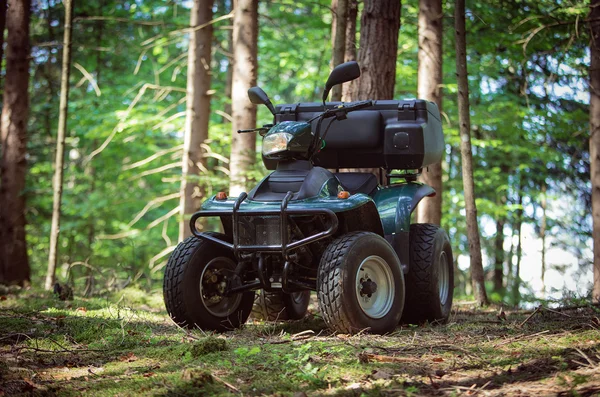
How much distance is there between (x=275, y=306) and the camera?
7.06 metres

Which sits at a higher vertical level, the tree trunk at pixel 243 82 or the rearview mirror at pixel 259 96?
the tree trunk at pixel 243 82

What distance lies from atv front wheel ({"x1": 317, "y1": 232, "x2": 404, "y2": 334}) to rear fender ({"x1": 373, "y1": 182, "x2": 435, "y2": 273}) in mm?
592

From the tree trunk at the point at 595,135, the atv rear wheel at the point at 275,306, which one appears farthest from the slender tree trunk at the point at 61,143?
the tree trunk at the point at 595,135

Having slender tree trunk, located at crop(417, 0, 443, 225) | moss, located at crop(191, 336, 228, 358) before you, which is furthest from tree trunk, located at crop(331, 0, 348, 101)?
moss, located at crop(191, 336, 228, 358)

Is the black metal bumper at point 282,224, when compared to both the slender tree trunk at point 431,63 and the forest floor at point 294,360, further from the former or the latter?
the slender tree trunk at point 431,63

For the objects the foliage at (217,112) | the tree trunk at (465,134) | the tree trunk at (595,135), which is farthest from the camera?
the foliage at (217,112)

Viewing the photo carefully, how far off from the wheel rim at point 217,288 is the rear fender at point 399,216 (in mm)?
1448

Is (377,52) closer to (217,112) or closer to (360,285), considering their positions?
(360,285)

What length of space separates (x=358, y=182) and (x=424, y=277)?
3.55 feet

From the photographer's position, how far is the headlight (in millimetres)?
5906

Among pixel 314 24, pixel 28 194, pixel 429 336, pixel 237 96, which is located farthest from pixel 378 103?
pixel 314 24

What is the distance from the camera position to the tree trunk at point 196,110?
13.1m

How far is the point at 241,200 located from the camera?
5.81 metres

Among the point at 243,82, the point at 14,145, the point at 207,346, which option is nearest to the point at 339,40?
the point at 243,82
